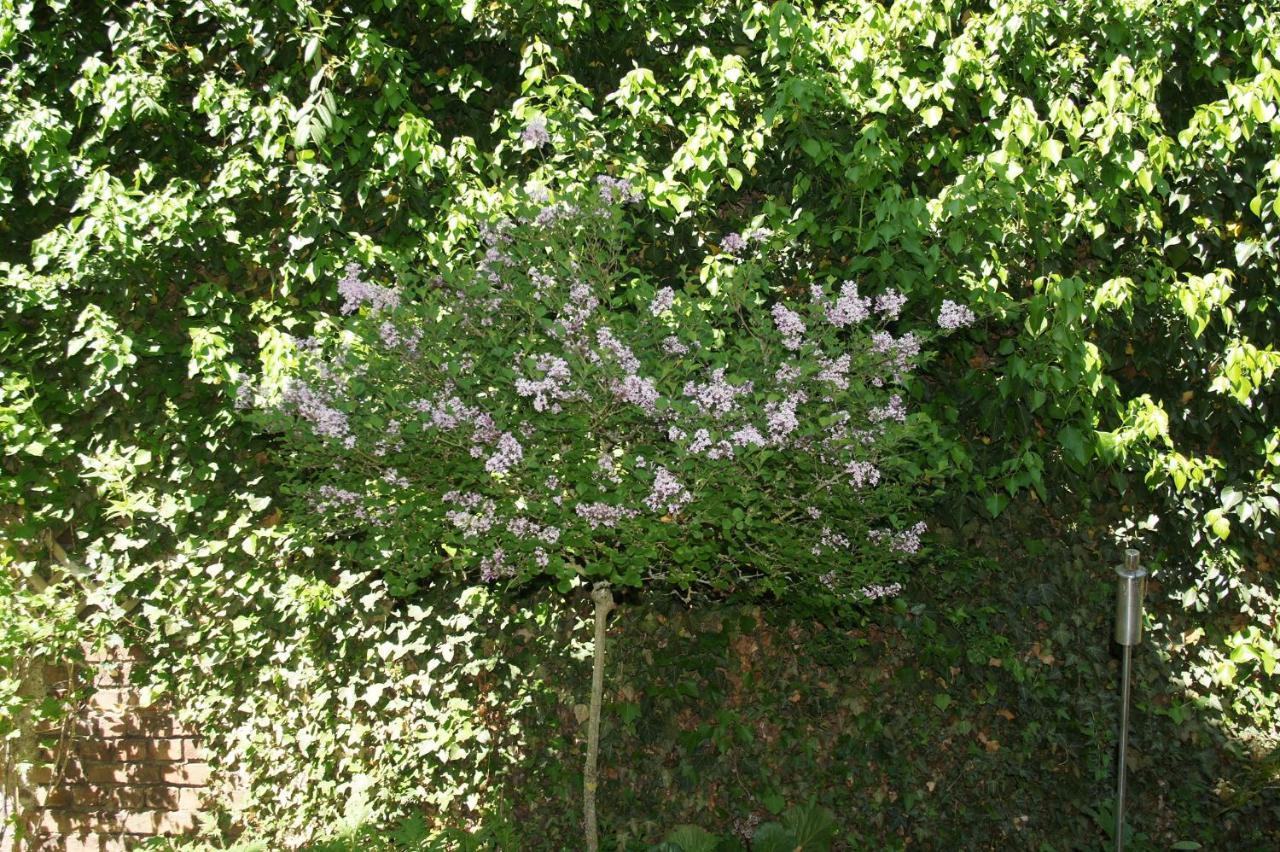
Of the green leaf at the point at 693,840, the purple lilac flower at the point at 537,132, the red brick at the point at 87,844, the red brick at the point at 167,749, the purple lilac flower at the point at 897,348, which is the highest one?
the purple lilac flower at the point at 537,132

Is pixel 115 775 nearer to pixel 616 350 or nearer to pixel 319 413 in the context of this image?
pixel 319 413

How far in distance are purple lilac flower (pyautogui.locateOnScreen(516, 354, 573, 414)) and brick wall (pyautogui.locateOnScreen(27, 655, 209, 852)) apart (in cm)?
286

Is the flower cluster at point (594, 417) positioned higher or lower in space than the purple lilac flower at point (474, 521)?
higher

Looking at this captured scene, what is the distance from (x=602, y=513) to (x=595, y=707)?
3.61ft

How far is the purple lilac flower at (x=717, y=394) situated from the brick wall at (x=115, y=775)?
3.15m

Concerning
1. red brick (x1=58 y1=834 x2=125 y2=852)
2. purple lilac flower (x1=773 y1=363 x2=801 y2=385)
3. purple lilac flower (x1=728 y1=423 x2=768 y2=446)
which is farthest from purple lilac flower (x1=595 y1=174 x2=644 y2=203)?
red brick (x1=58 y1=834 x2=125 y2=852)

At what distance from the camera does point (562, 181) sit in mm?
4012

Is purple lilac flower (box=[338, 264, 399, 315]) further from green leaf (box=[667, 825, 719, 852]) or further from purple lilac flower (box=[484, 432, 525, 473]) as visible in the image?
green leaf (box=[667, 825, 719, 852])

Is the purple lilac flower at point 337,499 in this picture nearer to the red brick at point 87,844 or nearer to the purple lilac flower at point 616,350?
the purple lilac flower at point 616,350

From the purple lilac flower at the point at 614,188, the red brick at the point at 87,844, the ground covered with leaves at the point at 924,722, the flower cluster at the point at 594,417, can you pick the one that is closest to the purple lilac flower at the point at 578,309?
the flower cluster at the point at 594,417

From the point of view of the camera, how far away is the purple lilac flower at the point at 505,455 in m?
3.28

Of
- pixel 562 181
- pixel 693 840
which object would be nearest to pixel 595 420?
pixel 562 181

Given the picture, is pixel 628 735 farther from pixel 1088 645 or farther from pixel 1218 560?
pixel 1218 560

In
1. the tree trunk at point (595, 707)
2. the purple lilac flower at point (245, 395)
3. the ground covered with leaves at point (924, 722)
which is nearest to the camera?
the purple lilac flower at point (245, 395)
